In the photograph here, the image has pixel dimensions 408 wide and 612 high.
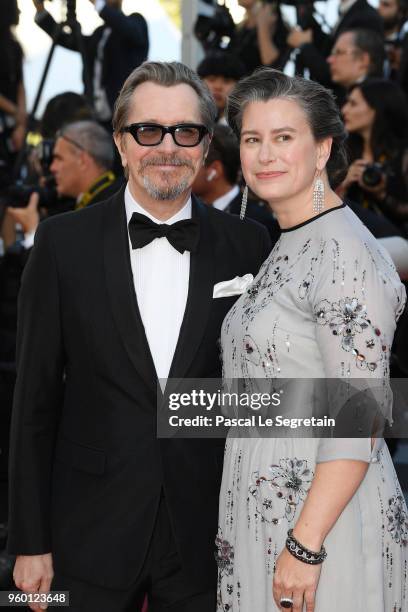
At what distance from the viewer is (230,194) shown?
16.4 ft

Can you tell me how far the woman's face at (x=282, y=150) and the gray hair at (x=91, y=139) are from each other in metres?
2.87

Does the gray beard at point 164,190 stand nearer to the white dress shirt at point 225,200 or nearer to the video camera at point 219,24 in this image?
the white dress shirt at point 225,200

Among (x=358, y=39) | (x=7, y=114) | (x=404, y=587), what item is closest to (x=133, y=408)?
(x=404, y=587)

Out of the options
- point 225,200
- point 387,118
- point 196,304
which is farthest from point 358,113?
point 196,304

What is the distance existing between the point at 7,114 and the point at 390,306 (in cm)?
543

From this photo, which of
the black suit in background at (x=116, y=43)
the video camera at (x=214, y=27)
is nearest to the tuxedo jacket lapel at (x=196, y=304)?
the black suit in background at (x=116, y=43)

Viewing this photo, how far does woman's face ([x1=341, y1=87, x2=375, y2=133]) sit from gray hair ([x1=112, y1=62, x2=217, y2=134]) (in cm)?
248

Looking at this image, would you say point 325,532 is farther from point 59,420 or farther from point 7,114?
point 7,114

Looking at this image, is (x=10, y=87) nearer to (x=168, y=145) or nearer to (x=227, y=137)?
(x=227, y=137)

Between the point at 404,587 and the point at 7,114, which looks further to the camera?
the point at 7,114

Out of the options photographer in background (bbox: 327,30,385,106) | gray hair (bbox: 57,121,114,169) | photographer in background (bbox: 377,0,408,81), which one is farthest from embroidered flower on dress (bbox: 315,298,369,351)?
photographer in background (bbox: 377,0,408,81)

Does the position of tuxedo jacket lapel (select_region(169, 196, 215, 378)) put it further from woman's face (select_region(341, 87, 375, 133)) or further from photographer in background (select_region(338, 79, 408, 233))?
woman's face (select_region(341, 87, 375, 133))

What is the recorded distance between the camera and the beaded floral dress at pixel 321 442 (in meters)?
2.00

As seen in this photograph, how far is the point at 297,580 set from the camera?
2006 millimetres
